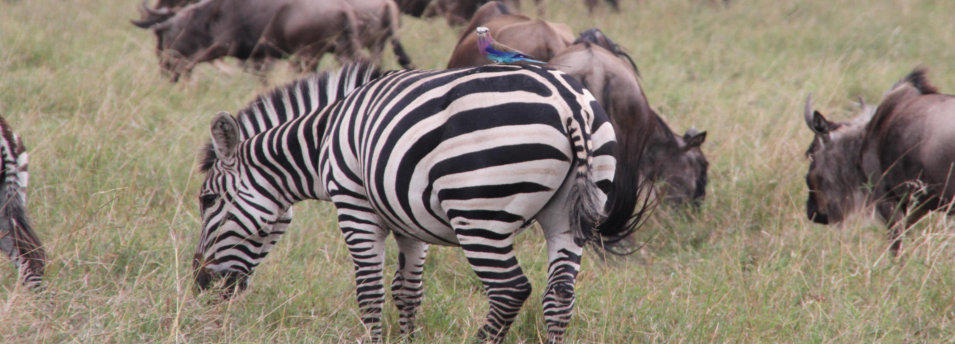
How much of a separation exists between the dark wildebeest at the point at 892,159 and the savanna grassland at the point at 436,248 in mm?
173

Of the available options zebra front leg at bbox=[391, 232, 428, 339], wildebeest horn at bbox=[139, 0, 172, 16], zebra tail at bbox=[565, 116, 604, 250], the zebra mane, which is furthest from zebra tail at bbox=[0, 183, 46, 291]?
wildebeest horn at bbox=[139, 0, 172, 16]

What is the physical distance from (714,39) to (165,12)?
6331 millimetres

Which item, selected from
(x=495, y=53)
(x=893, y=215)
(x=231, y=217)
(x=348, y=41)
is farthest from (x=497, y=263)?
(x=348, y=41)

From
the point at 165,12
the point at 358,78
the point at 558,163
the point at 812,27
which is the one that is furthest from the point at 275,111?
the point at 812,27

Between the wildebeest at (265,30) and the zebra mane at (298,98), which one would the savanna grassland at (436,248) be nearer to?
the wildebeest at (265,30)

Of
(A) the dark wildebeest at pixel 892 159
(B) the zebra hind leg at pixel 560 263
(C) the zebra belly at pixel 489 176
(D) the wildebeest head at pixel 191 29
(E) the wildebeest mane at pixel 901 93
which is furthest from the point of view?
(D) the wildebeest head at pixel 191 29

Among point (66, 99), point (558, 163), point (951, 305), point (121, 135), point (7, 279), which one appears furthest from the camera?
point (66, 99)

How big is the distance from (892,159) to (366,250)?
3.47m

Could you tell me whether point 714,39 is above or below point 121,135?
below

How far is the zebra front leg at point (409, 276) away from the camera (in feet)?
12.1

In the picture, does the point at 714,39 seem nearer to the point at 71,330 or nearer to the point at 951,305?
the point at 951,305

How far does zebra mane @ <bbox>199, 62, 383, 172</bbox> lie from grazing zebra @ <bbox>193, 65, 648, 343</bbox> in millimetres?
27

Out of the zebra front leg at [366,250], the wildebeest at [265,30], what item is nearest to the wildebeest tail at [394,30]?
the wildebeest at [265,30]

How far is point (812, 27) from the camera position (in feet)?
35.6
